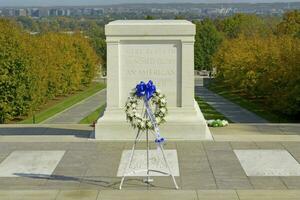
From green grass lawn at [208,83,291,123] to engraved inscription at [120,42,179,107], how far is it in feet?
58.5

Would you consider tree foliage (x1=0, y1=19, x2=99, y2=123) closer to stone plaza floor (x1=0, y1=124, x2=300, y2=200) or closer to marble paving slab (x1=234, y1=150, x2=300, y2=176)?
stone plaza floor (x1=0, y1=124, x2=300, y2=200)

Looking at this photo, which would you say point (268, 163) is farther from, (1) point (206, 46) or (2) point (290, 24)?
(1) point (206, 46)

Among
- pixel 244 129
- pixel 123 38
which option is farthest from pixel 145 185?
pixel 244 129

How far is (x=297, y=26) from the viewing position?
66.7 m

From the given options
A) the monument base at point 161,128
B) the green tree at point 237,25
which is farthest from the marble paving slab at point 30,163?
the green tree at point 237,25

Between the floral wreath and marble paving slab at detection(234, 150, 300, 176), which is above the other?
the floral wreath

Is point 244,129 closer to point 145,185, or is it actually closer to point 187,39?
point 187,39

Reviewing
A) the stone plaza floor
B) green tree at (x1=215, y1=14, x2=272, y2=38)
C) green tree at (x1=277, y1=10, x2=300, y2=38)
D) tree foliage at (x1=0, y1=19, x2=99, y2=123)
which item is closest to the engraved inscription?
the stone plaza floor

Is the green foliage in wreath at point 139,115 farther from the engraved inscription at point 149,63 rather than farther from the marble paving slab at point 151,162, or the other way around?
the engraved inscription at point 149,63

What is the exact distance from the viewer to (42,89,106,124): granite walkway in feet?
102

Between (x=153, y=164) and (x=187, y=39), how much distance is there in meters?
3.32

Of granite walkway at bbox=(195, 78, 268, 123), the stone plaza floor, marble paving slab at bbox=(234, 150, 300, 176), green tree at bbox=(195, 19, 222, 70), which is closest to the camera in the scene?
the stone plaza floor

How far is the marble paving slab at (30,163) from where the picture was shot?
10258 millimetres

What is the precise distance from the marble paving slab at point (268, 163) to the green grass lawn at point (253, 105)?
729 inches
